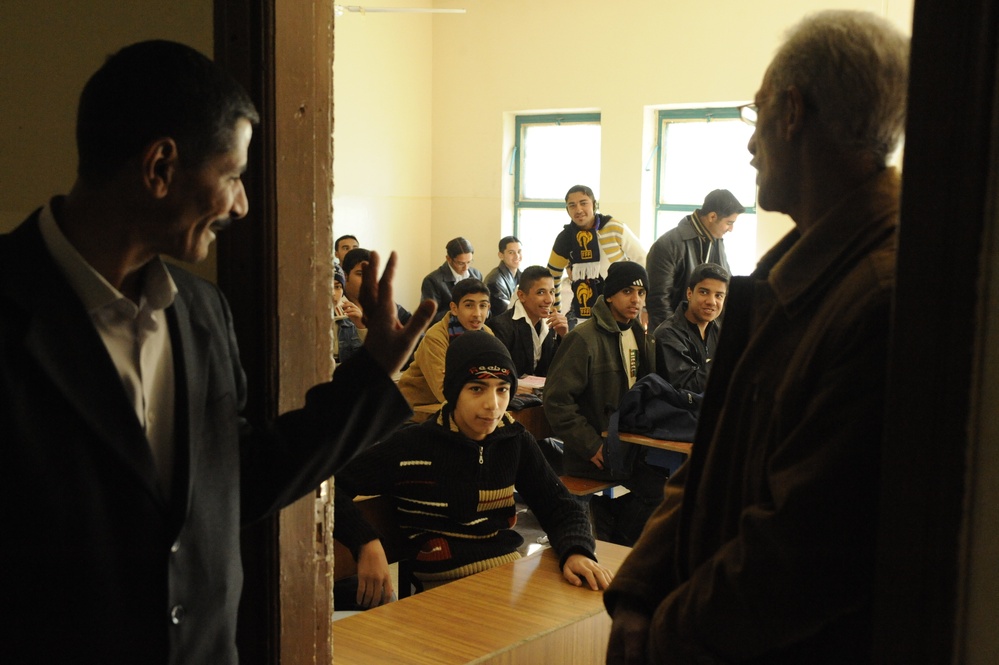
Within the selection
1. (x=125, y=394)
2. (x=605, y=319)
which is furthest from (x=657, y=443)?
(x=125, y=394)

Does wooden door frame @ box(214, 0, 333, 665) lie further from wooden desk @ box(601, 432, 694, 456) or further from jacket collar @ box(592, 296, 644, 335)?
jacket collar @ box(592, 296, 644, 335)

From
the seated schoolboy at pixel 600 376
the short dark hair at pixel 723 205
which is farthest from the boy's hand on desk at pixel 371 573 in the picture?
the short dark hair at pixel 723 205

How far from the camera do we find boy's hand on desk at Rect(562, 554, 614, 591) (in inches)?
89.3

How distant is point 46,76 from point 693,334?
3.27 metres

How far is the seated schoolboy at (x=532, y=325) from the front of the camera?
19.7 feet

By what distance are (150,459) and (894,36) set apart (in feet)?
3.00

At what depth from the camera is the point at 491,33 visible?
9672mm

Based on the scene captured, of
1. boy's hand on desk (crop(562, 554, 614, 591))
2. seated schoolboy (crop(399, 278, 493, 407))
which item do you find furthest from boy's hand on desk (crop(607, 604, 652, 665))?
seated schoolboy (crop(399, 278, 493, 407))

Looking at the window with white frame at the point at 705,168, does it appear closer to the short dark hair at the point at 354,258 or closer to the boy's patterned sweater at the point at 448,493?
the short dark hair at the point at 354,258

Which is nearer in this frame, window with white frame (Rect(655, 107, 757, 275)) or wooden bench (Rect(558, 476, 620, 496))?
wooden bench (Rect(558, 476, 620, 496))

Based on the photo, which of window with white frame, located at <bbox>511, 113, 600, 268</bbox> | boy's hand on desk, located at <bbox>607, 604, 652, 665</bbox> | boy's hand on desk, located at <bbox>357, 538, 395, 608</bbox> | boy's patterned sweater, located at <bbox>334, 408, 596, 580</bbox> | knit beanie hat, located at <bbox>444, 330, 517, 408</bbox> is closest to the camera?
boy's hand on desk, located at <bbox>607, 604, 652, 665</bbox>

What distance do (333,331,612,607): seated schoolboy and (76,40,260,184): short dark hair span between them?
1.67 m

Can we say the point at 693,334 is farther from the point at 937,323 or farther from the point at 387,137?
the point at 387,137

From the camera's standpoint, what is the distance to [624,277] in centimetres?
443
